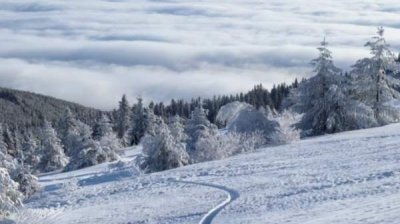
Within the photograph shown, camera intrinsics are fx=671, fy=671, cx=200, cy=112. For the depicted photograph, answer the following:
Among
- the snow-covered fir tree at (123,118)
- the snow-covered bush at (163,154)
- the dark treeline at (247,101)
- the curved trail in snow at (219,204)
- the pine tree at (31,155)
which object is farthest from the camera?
the dark treeline at (247,101)

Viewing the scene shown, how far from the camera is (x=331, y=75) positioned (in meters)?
49.2

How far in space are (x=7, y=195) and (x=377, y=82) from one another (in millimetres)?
32186

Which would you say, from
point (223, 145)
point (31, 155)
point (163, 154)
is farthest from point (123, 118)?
point (223, 145)

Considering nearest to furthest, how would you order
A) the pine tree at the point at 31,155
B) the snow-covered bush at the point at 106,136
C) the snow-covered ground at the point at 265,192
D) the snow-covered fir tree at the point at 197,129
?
the snow-covered ground at the point at 265,192, the snow-covered fir tree at the point at 197,129, the snow-covered bush at the point at 106,136, the pine tree at the point at 31,155

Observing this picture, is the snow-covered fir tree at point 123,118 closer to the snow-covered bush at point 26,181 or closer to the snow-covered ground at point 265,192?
the snow-covered bush at point 26,181

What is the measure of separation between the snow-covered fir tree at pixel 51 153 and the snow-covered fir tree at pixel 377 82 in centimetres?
3579

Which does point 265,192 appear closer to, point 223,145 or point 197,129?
point 223,145

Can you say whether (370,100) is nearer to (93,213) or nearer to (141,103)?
(93,213)

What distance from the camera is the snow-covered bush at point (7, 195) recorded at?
1156 inches

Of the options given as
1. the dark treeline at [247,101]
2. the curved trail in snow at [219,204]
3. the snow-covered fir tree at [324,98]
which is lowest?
the dark treeline at [247,101]

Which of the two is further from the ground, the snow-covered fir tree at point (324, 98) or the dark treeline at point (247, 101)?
the snow-covered fir tree at point (324, 98)

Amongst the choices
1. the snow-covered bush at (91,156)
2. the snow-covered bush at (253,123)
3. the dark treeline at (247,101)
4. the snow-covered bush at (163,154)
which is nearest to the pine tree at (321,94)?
the snow-covered bush at (253,123)

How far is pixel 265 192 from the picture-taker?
27.8 m

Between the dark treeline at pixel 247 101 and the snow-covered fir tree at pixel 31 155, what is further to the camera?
the dark treeline at pixel 247 101
